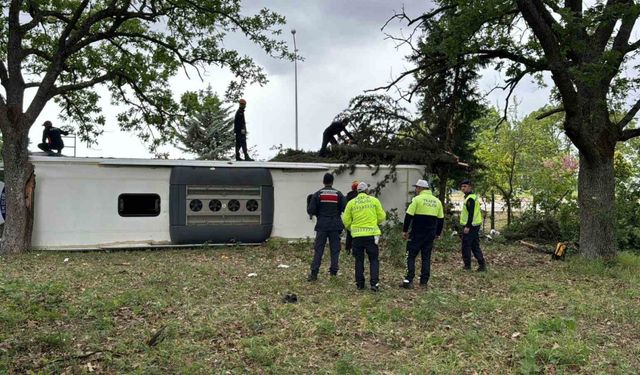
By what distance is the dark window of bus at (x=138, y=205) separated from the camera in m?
13.5

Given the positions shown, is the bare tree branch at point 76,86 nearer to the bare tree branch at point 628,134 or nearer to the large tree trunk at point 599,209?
the large tree trunk at point 599,209

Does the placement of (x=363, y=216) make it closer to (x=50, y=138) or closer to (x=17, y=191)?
(x=17, y=191)

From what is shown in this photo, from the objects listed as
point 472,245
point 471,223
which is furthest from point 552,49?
point 472,245

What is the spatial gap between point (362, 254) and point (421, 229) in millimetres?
1191

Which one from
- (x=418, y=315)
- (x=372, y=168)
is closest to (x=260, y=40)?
(x=372, y=168)

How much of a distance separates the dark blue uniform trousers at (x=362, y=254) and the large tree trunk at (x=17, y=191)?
27.4 ft

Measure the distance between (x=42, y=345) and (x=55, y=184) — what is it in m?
8.16

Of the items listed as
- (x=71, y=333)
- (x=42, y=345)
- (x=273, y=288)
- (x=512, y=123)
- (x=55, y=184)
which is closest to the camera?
(x=42, y=345)

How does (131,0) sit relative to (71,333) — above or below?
above

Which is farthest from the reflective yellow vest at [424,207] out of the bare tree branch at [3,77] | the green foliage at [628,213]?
the bare tree branch at [3,77]

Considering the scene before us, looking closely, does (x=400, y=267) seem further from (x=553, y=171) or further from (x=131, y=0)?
(x=553, y=171)

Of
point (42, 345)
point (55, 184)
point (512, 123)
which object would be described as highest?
point (512, 123)

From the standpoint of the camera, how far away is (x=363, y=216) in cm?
862

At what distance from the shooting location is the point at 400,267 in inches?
448
